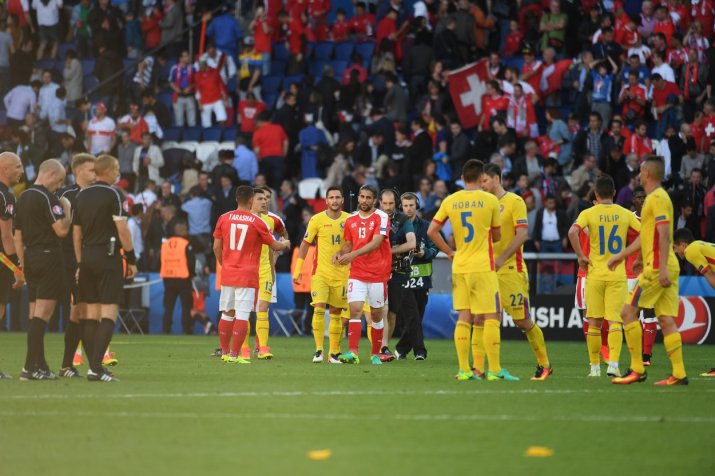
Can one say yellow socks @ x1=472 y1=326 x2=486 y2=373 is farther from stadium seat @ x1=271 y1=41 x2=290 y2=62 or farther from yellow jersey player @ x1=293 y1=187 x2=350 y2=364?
stadium seat @ x1=271 y1=41 x2=290 y2=62

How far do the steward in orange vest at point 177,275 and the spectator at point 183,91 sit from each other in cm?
665

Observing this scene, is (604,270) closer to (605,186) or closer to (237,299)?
(605,186)

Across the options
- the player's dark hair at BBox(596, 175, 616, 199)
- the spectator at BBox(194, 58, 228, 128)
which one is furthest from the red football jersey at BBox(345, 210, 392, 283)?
the spectator at BBox(194, 58, 228, 128)

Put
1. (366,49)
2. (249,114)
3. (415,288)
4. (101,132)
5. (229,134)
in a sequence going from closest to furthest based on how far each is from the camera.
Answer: (415,288), (101,132), (249,114), (229,134), (366,49)

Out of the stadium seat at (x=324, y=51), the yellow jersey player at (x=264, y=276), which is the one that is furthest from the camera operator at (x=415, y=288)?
the stadium seat at (x=324, y=51)

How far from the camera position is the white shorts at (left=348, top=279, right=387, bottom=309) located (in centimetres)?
1706

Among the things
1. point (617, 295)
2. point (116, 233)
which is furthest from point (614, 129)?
point (116, 233)

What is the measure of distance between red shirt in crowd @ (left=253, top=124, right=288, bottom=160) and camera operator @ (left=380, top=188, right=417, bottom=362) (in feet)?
40.2

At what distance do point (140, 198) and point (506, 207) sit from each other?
1791cm

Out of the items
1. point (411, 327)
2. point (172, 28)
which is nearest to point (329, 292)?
point (411, 327)

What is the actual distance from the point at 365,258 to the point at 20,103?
19.7m

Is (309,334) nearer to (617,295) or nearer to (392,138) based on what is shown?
(392,138)

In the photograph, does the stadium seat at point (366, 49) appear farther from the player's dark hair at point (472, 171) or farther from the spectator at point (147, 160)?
the player's dark hair at point (472, 171)

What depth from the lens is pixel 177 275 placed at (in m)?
28.0
